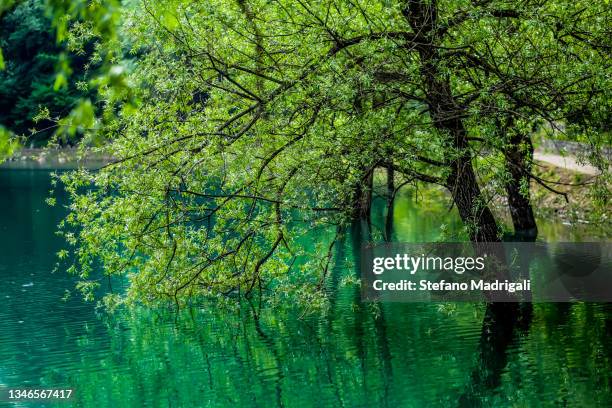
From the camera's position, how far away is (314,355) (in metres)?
16.8

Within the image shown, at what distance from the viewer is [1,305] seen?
2211 centimetres

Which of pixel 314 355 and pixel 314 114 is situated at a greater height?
pixel 314 114

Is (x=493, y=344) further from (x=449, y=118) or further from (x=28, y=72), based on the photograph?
(x=28, y=72)

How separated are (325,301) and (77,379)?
181 inches

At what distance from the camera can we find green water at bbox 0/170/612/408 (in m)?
14.6

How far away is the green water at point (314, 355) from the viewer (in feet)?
48.0

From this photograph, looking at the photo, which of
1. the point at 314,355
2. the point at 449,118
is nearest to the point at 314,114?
the point at 449,118

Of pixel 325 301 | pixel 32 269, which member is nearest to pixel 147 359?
pixel 325 301

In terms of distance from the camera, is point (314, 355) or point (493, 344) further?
point (493, 344)

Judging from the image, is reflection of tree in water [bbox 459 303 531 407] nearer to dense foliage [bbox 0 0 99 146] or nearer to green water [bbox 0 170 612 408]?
green water [bbox 0 170 612 408]

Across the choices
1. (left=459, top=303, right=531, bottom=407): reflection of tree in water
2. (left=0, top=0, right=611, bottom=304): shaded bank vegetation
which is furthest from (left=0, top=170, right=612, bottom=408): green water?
(left=0, top=0, right=611, bottom=304): shaded bank vegetation

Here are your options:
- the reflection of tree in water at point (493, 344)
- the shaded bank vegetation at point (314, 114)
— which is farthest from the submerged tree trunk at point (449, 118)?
the reflection of tree in water at point (493, 344)

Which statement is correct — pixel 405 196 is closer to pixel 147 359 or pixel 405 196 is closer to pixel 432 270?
pixel 432 270

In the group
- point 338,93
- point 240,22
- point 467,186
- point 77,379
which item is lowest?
point 77,379
